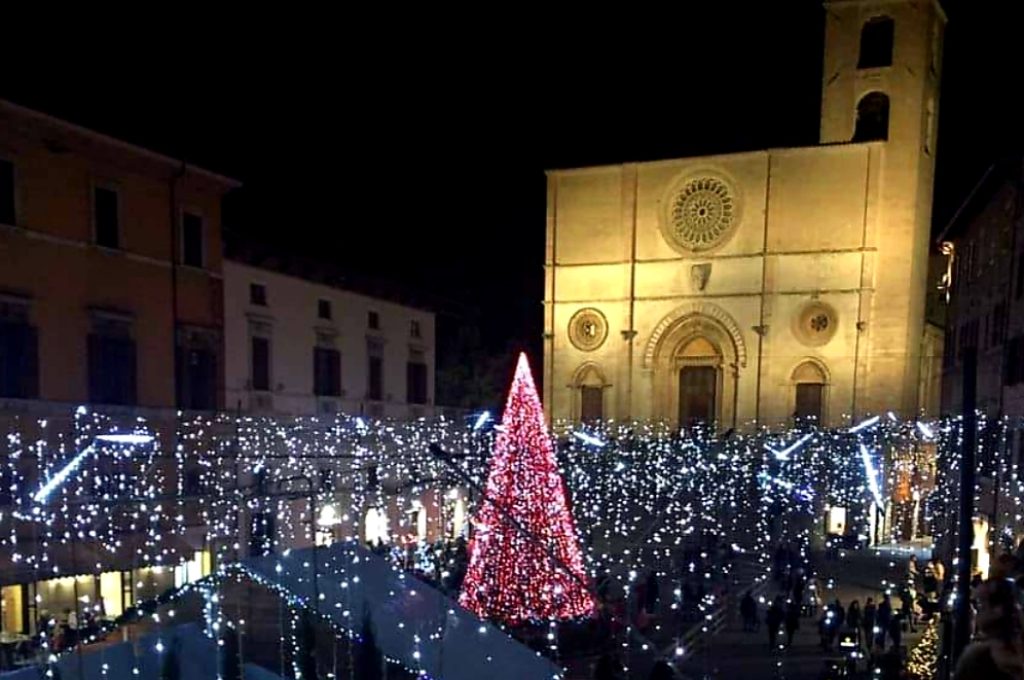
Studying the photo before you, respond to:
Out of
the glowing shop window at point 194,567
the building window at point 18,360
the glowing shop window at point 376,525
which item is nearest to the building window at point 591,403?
the glowing shop window at point 376,525

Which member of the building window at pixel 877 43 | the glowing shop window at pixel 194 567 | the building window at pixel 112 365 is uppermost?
the building window at pixel 877 43

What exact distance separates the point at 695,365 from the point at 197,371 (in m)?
18.4

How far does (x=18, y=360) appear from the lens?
14516 mm

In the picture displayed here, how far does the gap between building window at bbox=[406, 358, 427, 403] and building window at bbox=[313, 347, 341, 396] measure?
3309 millimetres

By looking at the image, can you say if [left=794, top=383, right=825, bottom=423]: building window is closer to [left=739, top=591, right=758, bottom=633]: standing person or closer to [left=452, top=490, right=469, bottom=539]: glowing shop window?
[left=452, top=490, right=469, bottom=539]: glowing shop window

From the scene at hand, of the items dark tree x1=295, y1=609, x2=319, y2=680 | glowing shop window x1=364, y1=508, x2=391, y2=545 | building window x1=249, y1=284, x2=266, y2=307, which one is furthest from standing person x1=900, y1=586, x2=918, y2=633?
building window x1=249, y1=284, x2=266, y2=307

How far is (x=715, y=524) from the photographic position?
2197cm

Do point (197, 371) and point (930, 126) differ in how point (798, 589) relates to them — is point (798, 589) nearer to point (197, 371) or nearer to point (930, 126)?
point (197, 371)

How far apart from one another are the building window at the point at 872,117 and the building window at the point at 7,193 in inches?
976

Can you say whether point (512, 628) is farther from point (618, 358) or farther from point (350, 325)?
point (618, 358)

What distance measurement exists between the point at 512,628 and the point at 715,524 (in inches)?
488

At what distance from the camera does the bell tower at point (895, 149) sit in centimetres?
2772

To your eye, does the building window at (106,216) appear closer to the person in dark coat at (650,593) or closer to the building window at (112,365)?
the building window at (112,365)

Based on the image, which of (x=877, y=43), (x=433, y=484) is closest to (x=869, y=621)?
(x=433, y=484)
